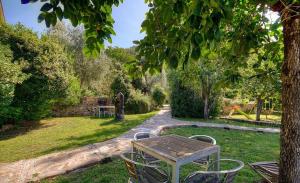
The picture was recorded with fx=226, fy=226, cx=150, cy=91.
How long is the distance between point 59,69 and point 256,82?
444 inches

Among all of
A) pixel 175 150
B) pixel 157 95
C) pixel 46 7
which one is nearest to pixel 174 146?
pixel 175 150

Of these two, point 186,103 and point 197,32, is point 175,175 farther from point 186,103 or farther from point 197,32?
point 186,103

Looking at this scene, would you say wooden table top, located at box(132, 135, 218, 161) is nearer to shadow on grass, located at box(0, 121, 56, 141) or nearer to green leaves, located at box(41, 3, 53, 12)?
green leaves, located at box(41, 3, 53, 12)

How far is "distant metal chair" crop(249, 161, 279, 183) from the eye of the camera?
3.31 metres

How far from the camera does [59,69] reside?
1156cm

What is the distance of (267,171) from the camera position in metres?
3.47

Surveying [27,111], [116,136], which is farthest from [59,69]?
[116,136]

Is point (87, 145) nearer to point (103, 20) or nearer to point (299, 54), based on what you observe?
point (103, 20)

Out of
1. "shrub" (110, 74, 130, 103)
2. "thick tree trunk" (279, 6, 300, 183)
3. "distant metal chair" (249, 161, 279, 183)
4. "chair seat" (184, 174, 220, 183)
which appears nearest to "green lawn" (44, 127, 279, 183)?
"distant metal chair" (249, 161, 279, 183)

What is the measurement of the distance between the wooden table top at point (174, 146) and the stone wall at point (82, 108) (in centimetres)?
1292

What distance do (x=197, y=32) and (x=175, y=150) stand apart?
237cm

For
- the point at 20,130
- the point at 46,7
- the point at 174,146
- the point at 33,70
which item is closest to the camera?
the point at 46,7

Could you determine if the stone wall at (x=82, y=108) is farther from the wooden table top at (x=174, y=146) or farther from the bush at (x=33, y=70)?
the wooden table top at (x=174, y=146)

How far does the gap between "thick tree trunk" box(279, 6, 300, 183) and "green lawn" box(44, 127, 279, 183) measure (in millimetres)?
1646
